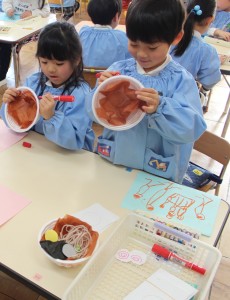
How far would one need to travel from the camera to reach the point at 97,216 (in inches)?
40.5

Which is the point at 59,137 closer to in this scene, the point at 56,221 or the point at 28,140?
the point at 28,140

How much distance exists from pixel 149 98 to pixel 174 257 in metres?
0.49

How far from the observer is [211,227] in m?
1.03

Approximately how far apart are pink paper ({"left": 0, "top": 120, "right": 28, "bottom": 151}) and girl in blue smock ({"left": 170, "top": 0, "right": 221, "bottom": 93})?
1.33 m

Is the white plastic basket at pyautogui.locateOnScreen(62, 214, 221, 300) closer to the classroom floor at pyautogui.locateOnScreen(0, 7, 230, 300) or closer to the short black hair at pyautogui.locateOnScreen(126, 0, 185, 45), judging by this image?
the short black hair at pyautogui.locateOnScreen(126, 0, 185, 45)

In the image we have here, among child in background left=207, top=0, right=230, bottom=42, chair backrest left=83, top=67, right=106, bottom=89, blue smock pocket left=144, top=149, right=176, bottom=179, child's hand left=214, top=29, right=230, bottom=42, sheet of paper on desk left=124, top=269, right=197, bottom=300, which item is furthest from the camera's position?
child in background left=207, top=0, right=230, bottom=42

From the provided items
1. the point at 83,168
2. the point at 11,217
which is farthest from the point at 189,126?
the point at 11,217

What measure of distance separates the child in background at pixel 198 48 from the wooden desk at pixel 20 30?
1.34m

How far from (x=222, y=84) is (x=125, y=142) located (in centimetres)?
328

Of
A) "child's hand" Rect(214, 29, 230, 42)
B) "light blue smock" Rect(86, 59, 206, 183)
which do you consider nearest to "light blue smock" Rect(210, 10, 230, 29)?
"child's hand" Rect(214, 29, 230, 42)

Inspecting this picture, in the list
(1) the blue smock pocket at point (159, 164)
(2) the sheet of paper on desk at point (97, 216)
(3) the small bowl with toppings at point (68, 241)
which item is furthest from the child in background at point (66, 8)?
(3) the small bowl with toppings at point (68, 241)

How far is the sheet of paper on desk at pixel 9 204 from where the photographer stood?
1.02m

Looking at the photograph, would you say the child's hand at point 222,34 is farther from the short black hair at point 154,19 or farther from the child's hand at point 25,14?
the short black hair at point 154,19

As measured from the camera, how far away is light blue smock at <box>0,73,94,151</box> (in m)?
1.33
